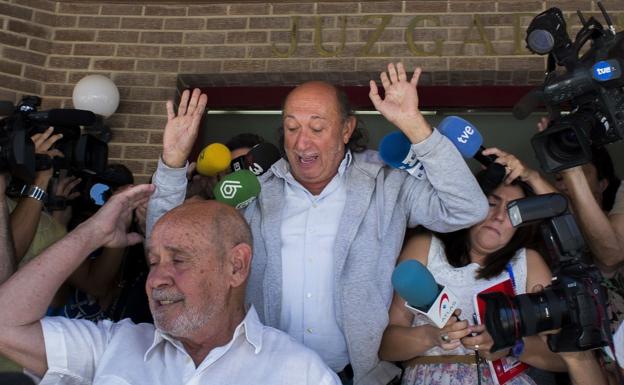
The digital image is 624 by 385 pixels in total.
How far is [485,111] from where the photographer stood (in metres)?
4.86

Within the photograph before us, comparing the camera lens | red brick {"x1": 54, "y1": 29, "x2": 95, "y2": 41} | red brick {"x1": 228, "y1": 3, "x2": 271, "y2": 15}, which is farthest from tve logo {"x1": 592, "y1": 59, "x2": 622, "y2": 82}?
red brick {"x1": 54, "y1": 29, "x2": 95, "y2": 41}

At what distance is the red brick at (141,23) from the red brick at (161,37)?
0.04 metres

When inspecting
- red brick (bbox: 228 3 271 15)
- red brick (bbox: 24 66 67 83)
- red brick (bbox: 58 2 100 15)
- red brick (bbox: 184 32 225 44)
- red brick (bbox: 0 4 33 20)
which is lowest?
red brick (bbox: 24 66 67 83)

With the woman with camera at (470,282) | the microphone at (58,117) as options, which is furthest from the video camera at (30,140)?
the woman with camera at (470,282)

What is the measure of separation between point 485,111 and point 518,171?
1.88 m

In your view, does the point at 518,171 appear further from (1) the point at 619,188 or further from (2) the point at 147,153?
(2) the point at 147,153

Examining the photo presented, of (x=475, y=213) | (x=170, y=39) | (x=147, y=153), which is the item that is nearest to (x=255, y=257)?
(x=475, y=213)

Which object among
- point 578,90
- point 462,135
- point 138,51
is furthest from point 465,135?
point 138,51

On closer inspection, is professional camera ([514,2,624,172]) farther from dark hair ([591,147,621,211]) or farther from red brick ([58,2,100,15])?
red brick ([58,2,100,15])

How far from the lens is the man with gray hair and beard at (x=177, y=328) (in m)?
2.42

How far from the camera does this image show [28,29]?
16.1 feet

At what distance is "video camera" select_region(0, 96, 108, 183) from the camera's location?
2867mm

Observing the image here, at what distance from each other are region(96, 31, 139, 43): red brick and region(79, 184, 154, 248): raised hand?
86.5 inches

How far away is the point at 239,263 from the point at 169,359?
0.37 m
